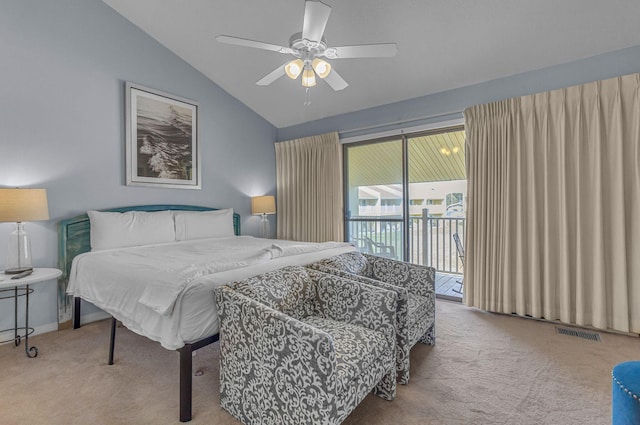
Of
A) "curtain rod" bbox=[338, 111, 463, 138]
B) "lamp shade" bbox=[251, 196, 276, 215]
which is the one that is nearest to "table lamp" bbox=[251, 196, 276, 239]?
"lamp shade" bbox=[251, 196, 276, 215]

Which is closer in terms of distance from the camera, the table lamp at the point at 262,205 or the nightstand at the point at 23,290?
the nightstand at the point at 23,290

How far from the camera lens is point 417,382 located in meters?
1.99

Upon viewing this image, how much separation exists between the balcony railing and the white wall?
262cm

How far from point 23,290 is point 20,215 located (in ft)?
2.84

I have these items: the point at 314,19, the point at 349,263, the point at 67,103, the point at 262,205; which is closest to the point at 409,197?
the point at 349,263

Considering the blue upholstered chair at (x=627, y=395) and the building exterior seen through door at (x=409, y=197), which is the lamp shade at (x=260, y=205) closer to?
the building exterior seen through door at (x=409, y=197)

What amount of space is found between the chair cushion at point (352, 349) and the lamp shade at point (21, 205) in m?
2.47

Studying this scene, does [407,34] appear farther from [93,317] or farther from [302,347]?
[93,317]

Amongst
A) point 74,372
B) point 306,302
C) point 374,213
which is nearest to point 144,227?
point 74,372

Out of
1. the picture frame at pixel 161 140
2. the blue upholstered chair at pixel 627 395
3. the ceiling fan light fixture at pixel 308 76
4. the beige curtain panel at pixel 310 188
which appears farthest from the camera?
the beige curtain panel at pixel 310 188

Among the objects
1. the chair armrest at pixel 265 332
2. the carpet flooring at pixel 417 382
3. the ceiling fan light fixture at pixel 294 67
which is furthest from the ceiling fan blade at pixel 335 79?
the carpet flooring at pixel 417 382

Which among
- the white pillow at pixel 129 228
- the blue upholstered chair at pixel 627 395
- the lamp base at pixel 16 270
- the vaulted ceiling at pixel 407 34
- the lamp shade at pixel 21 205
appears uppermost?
the vaulted ceiling at pixel 407 34

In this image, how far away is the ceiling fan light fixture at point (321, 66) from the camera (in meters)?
A: 2.38

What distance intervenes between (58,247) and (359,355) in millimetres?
3154
